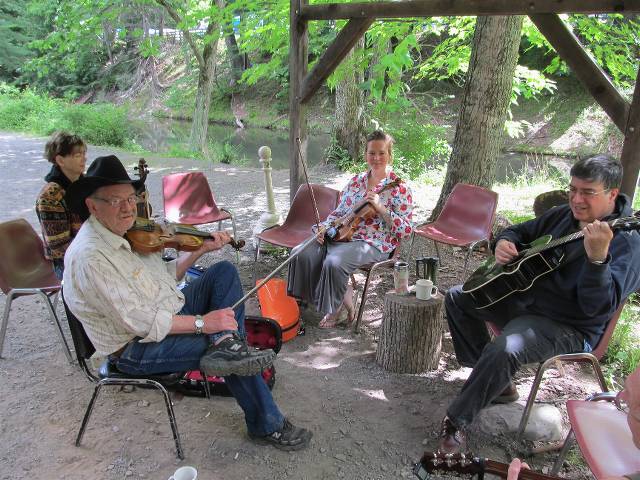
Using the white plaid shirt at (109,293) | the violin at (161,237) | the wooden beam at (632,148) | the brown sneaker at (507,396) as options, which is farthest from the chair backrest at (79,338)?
the wooden beam at (632,148)

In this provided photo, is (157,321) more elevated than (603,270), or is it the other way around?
(603,270)

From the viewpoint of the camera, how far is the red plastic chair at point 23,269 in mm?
2756

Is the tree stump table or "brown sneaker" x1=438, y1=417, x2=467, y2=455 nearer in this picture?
"brown sneaker" x1=438, y1=417, x2=467, y2=455

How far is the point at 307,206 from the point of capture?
411 centimetres

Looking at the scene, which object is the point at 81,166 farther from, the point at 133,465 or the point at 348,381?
the point at 348,381

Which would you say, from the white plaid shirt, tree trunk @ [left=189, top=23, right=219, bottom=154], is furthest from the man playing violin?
tree trunk @ [left=189, top=23, right=219, bottom=154]

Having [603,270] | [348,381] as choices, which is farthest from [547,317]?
[348,381]

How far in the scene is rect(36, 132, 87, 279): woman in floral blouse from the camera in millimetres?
2852

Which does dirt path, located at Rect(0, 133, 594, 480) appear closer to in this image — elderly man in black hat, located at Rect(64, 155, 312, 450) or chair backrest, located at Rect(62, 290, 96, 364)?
elderly man in black hat, located at Rect(64, 155, 312, 450)

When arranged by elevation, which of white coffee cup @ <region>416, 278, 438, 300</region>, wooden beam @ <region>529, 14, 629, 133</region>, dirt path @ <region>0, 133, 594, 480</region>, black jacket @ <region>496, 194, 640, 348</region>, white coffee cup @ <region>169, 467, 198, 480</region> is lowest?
dirt path @ <region>0, 133, 594, 480</region>

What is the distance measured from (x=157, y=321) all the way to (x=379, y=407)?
128cm

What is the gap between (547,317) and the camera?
7.25 ft

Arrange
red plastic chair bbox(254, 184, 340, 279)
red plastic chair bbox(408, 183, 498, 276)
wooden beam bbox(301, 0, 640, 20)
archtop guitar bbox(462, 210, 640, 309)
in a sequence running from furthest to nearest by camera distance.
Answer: red plastic chair bbox(254, 184, 340, 279) → red plastic chair bbox(408, 183, 498, 276) → wooden beam bbox(301, 0, 640, 20) → archtop guitar bbox(462, 210, 640, 309)

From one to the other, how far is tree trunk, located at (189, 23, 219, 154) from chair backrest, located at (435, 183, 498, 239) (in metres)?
7.91
